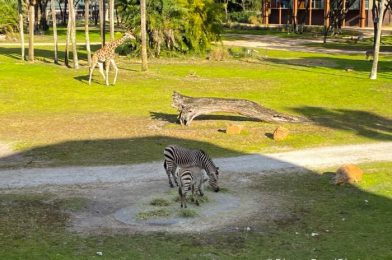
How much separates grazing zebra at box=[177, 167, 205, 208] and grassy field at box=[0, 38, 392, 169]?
17.6 ft

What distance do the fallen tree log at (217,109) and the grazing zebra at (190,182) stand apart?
1080cm

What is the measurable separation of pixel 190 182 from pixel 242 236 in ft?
7.85

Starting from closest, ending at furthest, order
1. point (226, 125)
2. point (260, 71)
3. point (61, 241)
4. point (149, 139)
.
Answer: point (61, 241), point (149, 139), point (226, 125), point (260, 71)

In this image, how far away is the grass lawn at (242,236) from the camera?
1245 centimetres

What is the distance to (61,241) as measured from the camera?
13.1m

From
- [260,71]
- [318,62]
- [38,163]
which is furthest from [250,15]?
[38,163]

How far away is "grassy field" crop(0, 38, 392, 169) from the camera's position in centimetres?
2342

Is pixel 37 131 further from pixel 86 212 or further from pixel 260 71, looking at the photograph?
pixel 260 71

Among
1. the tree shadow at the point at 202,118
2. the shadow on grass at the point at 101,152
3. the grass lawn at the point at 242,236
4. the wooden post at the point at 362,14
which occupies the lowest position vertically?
A: the grass lawn at the point at 242,236

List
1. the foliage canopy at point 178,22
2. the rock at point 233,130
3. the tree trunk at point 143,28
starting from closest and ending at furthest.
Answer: the rock at point 233,130
the tree trunk at point 143,28
the foliage canopy at point 178,22

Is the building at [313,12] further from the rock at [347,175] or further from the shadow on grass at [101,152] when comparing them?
the rock at [347,175]

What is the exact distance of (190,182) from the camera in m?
15.3

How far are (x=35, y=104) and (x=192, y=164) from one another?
18607mm

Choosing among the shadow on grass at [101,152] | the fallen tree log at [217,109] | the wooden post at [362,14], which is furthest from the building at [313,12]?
the shadow on grass at [101,152]
